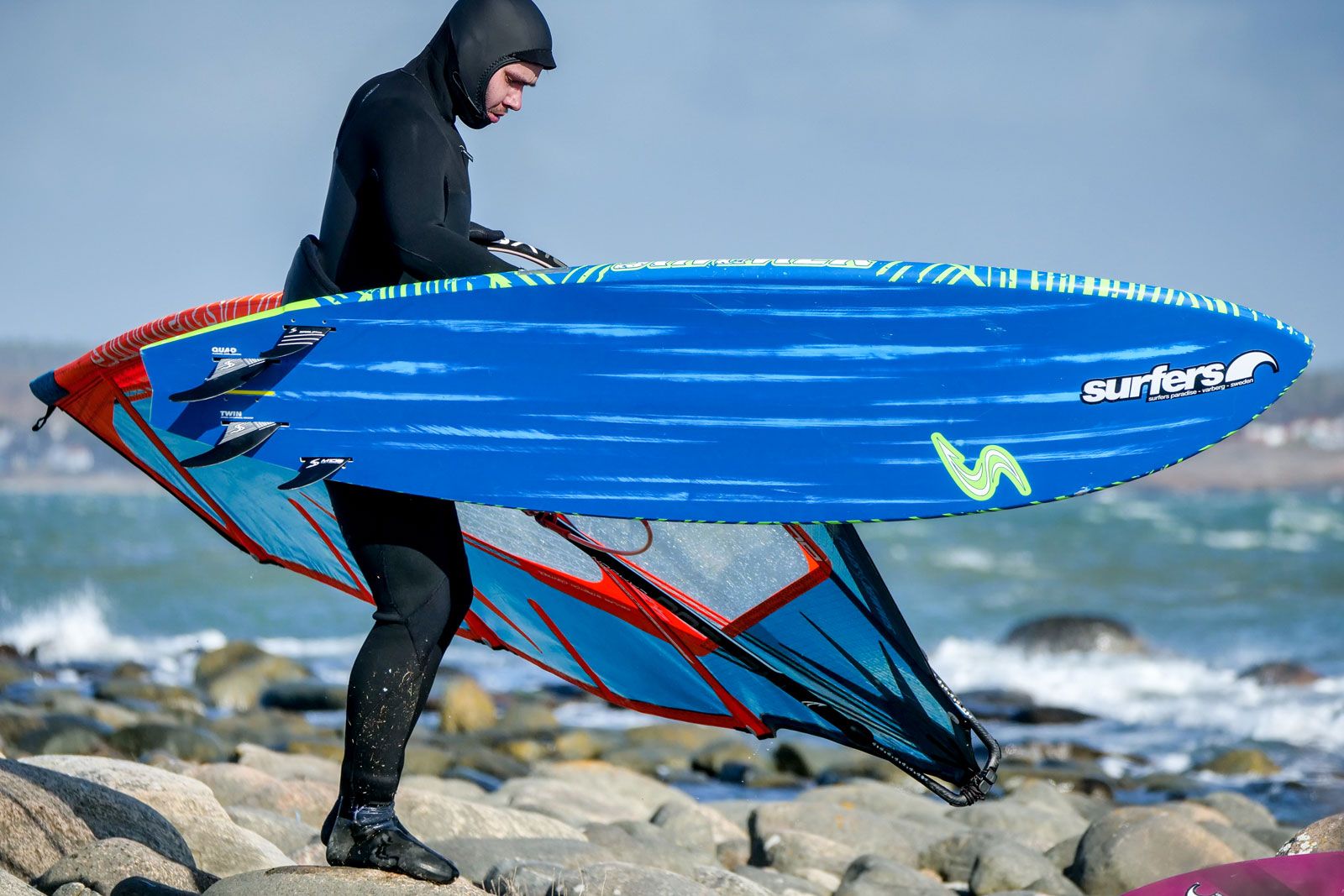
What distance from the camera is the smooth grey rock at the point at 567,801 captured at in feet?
20.1

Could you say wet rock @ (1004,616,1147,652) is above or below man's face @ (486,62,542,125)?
above

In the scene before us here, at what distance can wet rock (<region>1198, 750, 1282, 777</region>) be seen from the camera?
9.44 meters

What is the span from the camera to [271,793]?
17.4 feet

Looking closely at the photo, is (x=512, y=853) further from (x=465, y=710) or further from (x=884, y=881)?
(x=465, y=710)

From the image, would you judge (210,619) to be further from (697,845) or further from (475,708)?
(697,845)

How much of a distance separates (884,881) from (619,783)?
2.97 metres

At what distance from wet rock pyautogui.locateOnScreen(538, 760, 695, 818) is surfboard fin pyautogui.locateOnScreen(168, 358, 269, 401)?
4529 mm

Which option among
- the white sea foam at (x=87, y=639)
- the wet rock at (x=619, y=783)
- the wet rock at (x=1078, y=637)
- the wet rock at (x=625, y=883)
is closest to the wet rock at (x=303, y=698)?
the white sea foam at (x=87, y=639)

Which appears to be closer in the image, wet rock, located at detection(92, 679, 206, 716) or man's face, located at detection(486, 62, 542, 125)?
man's face, located at detection(486, 62, 542, 125)

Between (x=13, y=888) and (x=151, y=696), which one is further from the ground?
(x=151, y=696)

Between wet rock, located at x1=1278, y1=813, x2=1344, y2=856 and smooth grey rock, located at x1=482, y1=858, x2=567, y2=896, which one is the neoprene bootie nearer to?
smooth grey rock, located at x1=482, y1=858, x2=567, y2=896

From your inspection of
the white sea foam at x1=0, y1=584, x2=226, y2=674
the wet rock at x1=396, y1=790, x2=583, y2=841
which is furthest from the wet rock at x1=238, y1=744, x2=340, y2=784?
the white sea foam at x1=0, y1=584, x2=226, y2=674

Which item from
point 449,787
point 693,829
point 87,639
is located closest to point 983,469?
point 693,829

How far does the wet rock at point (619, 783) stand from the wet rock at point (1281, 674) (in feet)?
26.5
